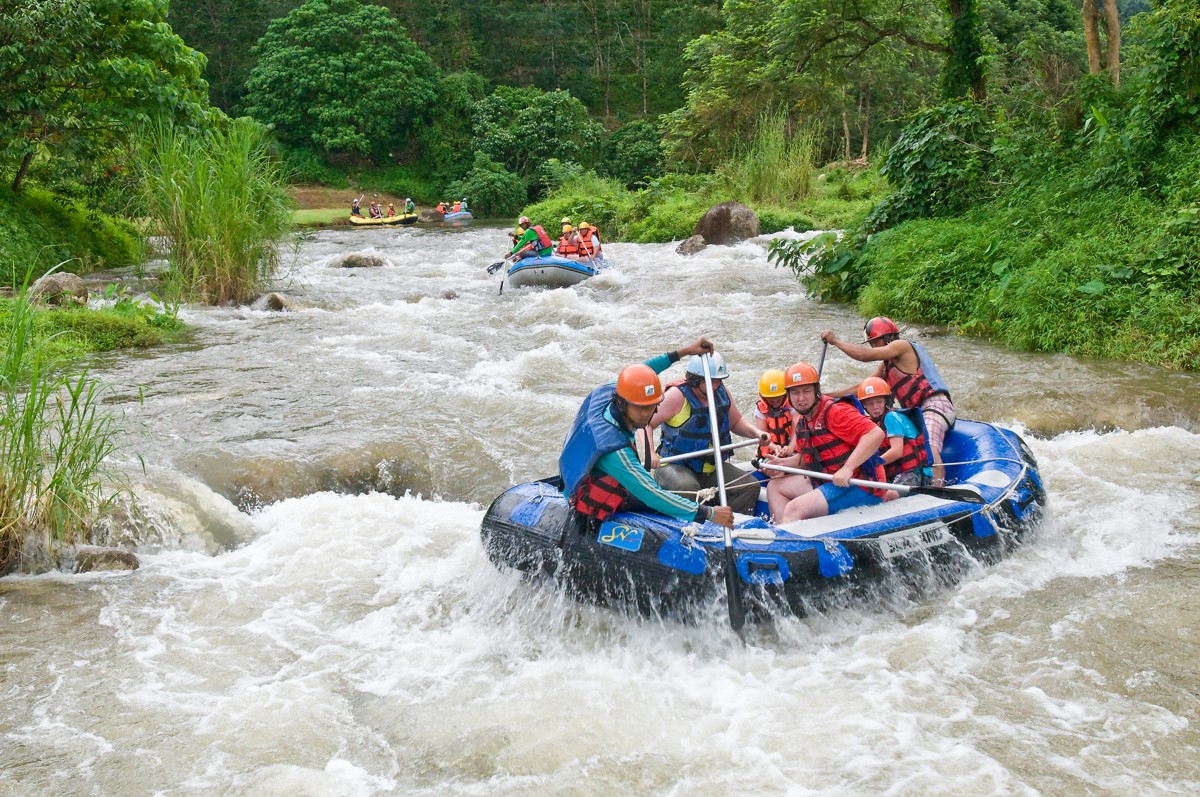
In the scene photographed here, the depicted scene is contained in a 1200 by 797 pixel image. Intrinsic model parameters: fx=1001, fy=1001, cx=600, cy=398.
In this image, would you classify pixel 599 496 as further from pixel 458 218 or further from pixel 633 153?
pixel 633 153

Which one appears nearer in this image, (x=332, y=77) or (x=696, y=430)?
(x=696, y=430)

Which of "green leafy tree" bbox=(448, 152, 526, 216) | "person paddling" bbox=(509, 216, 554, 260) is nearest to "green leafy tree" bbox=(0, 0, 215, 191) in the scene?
"person paddling" bbox=(509, 216, 554, 260)

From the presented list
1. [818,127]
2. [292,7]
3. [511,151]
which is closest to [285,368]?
[818,127]

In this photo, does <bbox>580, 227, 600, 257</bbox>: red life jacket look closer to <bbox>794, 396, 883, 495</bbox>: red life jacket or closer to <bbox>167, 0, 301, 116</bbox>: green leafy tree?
<bbox>794, 396, 883, 495</bbox>: red life jacket

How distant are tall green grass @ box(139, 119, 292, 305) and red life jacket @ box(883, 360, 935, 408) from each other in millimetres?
8884

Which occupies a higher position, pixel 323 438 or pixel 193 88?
pixel 193 88

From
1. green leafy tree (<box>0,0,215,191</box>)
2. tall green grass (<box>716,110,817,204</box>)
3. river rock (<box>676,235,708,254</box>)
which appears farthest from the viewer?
tall green grass (<box>716,110,817,204</box>)

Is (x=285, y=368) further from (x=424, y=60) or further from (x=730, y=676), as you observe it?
(x=424, y=60)

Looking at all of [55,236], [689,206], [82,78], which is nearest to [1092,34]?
[689,206]

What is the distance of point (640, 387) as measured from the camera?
495 cm

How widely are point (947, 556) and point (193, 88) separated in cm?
1514

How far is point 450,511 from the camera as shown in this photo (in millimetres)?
6883

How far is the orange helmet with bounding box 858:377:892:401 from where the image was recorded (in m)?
5.97

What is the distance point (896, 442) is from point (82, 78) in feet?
43.8
